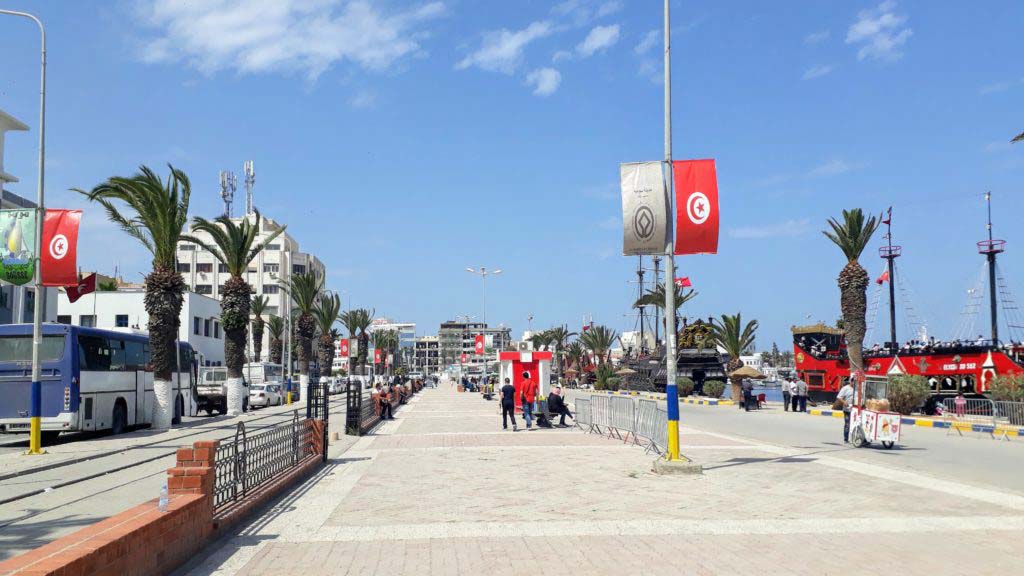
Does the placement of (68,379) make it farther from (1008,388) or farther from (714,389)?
(714,389)

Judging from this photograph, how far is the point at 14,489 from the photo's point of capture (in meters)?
12.8

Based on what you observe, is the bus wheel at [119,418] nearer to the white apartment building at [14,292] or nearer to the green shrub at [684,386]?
the white apartment building at [14,292]

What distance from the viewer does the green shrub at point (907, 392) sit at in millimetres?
29828

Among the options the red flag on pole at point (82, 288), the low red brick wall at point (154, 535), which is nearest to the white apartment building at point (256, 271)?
the red flag on pole at point (82, 288)

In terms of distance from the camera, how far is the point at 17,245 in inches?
734

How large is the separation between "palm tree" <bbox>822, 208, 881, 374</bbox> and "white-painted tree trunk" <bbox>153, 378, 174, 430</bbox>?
28846mm

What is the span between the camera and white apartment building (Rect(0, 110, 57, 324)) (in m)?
43.4

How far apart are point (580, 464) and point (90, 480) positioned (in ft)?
27.3

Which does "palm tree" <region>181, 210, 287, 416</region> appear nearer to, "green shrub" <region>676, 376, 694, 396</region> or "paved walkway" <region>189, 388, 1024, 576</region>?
"paved walkway" <region>189, 388, 1024, 576</region>

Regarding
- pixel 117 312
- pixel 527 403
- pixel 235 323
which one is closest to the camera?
pixel 527 403

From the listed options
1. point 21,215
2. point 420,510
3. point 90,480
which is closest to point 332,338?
point 21,215

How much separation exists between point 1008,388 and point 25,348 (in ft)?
92.1

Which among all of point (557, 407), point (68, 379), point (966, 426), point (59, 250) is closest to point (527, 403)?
point (557, 407)

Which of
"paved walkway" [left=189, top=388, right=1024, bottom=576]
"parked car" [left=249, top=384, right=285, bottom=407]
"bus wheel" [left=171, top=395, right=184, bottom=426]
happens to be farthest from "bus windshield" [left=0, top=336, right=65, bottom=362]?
"parked car" [left=249, top=384, right=285, bottom=407]
